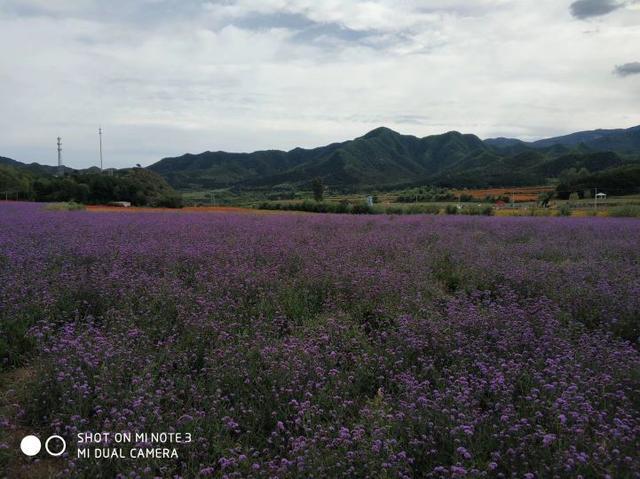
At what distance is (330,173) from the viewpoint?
87.4 meters

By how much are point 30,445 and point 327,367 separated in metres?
2.03

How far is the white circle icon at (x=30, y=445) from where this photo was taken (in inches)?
102

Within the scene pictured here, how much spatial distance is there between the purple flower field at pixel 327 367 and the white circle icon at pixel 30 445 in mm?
54

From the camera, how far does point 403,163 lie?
3999 inches

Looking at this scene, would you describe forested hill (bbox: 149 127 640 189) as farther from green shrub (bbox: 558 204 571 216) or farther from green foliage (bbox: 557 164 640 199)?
green shrub (bbox: 558 204 571 216)

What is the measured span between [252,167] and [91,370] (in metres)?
118

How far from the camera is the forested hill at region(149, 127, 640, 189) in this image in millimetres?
65938

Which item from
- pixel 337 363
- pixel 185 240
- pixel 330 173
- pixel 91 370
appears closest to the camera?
pixel 91 370

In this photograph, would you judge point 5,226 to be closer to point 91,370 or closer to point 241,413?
point 91,370

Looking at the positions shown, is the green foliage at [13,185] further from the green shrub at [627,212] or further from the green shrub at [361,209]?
the green shrub at [627,212]

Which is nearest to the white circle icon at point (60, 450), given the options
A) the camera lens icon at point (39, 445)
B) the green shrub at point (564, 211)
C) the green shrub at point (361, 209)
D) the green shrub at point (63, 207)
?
the camera lens icon at point (39, 445)

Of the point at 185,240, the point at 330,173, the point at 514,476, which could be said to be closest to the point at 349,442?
the point at 514,476

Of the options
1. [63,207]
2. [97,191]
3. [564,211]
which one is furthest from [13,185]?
[564,211]

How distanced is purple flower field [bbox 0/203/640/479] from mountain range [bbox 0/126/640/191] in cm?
6199
